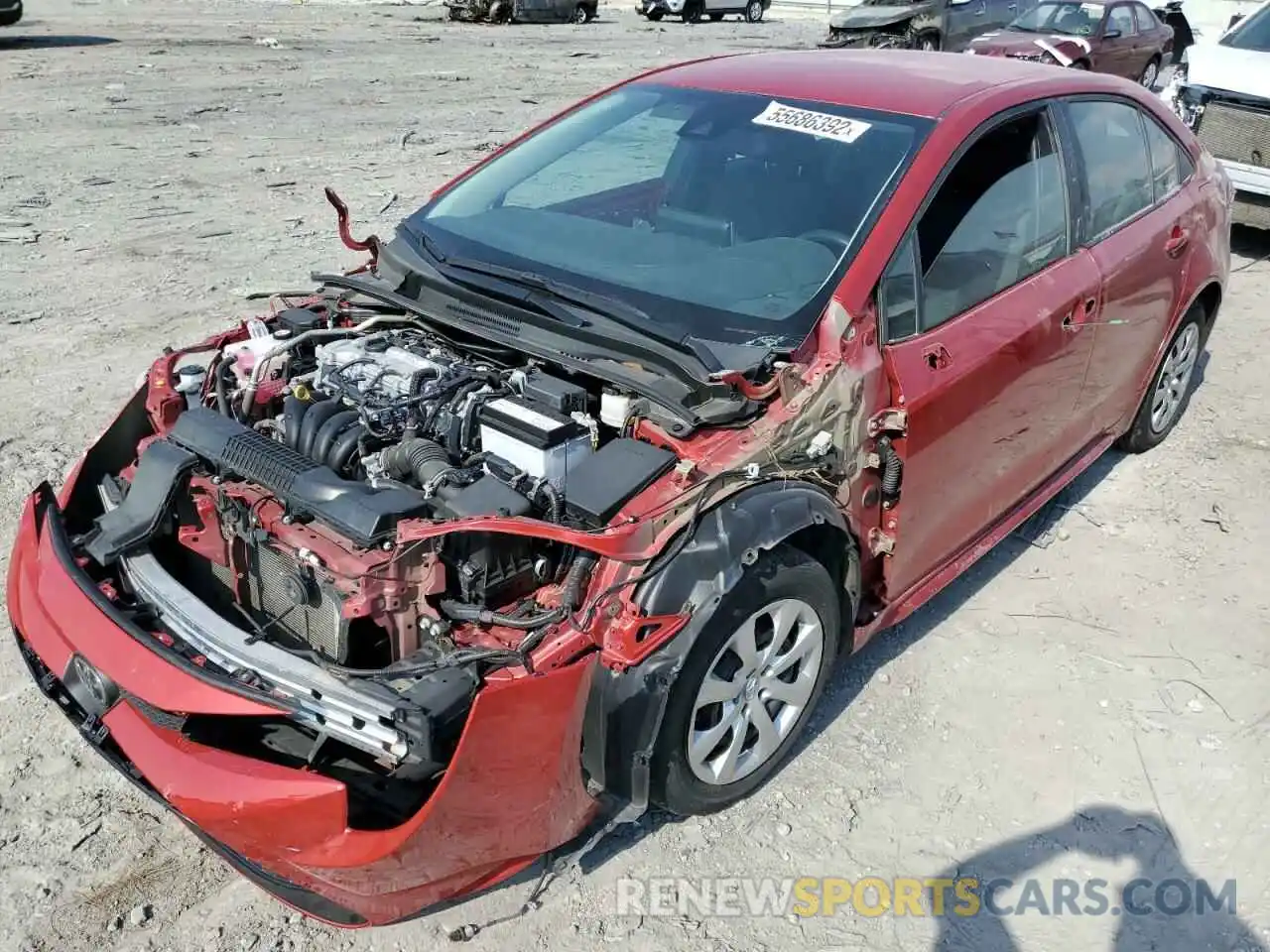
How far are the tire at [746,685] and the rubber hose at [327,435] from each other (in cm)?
116

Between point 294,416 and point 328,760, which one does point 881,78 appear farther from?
point 328,760

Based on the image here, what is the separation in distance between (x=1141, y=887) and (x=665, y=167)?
2.74m

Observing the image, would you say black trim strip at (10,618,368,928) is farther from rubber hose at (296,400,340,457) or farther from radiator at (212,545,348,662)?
rubber hose at (296,400,340,457)

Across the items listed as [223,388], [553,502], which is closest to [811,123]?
[553,502]

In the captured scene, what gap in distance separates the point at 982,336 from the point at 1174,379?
231cm

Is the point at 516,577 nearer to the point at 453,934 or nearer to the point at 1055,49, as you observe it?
the point at 453,934

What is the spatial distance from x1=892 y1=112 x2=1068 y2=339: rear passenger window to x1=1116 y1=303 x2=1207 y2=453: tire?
4.81 feet

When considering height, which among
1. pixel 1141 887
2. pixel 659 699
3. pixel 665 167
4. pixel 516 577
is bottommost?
pixel 1141 887

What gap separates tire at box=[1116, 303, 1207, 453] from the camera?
15.7 feet

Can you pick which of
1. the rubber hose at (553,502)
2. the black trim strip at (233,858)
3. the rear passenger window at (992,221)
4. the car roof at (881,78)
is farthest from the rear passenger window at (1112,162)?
the black trim strip at (233,858)

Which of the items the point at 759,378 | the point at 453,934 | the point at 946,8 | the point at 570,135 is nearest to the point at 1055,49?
the point at 946,8

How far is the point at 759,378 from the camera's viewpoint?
2.80 meters

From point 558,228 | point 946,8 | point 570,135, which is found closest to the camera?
point 558,228

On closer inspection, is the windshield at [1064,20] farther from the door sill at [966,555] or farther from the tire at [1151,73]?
the door sill at [966,555]
